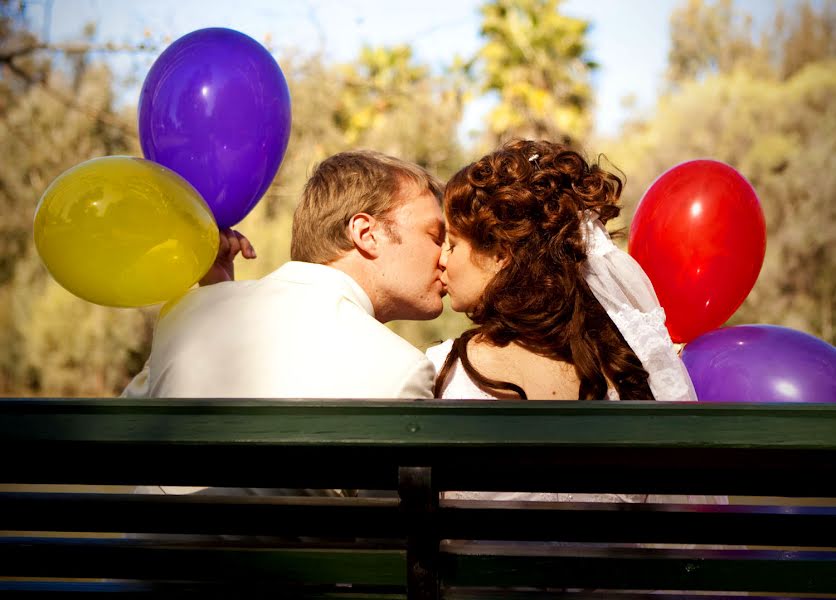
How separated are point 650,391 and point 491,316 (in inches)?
18.5

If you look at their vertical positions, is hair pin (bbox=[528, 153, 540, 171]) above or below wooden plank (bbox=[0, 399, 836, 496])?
above

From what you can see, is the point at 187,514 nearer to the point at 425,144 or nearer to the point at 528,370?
the point at 528,370

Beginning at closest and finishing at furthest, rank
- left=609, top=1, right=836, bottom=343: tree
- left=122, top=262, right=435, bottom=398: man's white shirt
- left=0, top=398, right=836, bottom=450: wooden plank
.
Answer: left=0, top=398, right=836, bottom=450: wooden plank, left=122, top=262, right=435, bottom=398: man's white shirt, left=609, top=1, right=836, bottom=343: tree

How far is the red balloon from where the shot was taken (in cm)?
287

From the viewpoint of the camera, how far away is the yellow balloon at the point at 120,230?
212cm

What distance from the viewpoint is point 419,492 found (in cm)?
149

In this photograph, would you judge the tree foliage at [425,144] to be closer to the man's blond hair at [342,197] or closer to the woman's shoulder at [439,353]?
the man's blond hair at [342,197]

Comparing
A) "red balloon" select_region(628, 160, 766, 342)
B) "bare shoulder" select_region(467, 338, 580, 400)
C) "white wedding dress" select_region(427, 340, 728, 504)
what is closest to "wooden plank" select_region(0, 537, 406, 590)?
"white wedding dress" select_region(427, 340, 728, 504)

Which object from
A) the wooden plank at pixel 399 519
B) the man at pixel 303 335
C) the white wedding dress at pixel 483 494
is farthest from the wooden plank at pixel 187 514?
the white wedding dress at pixel 483 494

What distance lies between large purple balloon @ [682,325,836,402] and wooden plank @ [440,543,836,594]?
102 centimetres

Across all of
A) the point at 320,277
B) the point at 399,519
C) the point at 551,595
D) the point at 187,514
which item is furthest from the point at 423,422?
the point at 320,277

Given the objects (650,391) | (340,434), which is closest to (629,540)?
(340,434)

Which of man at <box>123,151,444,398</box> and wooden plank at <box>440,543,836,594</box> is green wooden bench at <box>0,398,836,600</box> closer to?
wooden plank at <box>440,543,836,594</box>

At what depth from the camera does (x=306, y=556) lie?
59.7 inches
